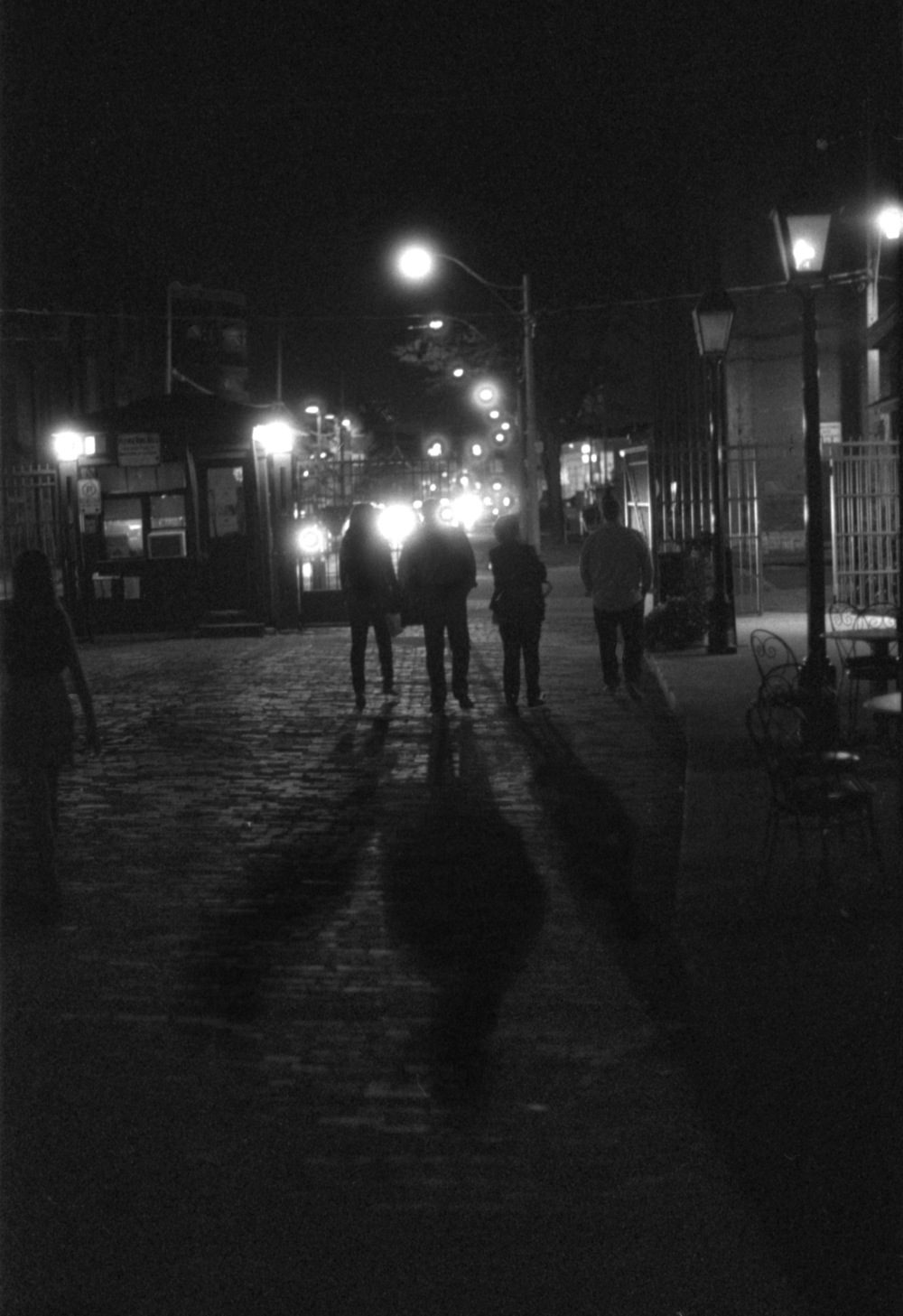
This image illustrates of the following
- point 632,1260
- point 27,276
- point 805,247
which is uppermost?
point 27,276

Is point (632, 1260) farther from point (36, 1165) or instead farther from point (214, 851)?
point (214, 851)

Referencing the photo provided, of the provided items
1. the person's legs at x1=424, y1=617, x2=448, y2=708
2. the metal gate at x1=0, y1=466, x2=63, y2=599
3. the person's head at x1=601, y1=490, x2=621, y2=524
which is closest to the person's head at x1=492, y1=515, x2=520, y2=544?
the person's legs at x1=424, y1=617, x2=448, y2=708

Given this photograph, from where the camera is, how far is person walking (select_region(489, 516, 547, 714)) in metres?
15.8

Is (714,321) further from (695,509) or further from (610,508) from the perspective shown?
(695,509)

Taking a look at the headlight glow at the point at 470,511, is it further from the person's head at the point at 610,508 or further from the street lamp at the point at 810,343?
the street lamp at the point at 810,343

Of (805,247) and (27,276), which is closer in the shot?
(805,247)

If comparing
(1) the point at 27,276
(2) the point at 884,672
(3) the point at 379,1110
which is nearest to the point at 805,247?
(2) the point at 884,672

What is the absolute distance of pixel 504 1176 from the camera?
5.09 metres

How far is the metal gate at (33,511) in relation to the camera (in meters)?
26.1

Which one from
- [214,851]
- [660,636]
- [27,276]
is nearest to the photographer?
[214,851]

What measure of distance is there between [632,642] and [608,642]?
1.01 feet

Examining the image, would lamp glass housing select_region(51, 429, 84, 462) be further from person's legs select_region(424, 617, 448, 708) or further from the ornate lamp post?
person's legs select_region(424, 617, 448, 708)

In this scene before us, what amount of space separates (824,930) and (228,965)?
2.52 meters

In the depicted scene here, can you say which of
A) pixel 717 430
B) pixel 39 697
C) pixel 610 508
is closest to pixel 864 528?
pixel 717 430
